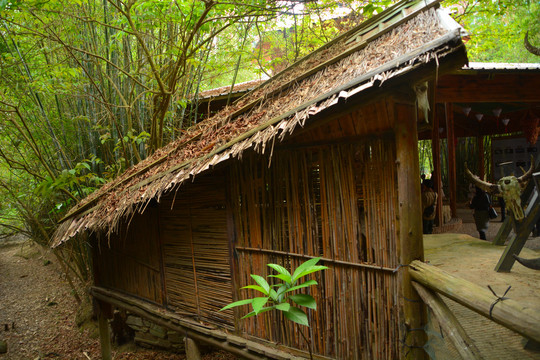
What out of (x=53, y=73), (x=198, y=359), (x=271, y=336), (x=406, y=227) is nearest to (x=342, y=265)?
(x=406, y=227)

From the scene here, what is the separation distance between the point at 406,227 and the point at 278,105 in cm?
156

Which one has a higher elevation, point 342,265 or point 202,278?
point 342,265

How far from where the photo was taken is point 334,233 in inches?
109

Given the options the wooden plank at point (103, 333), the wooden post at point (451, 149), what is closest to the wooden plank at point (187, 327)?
the wooden plank at point (103, 333)

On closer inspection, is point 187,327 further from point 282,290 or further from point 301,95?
point 301,95

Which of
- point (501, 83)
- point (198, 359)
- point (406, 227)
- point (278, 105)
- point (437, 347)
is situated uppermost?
point (501, 83)

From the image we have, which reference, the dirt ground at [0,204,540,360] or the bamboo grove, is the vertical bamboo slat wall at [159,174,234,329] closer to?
the bamboo grove

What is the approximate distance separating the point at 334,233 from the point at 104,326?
16.1 ft

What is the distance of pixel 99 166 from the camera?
7.06 metres

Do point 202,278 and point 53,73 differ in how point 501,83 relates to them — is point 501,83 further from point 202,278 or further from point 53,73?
point 53,73

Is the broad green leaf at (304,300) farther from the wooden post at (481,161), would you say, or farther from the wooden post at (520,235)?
the wooden post at (481,161)

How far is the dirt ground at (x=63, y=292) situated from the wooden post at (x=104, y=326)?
537 millimetres

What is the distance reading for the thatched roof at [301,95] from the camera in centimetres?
218

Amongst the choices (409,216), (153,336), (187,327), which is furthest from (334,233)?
(153,336)
